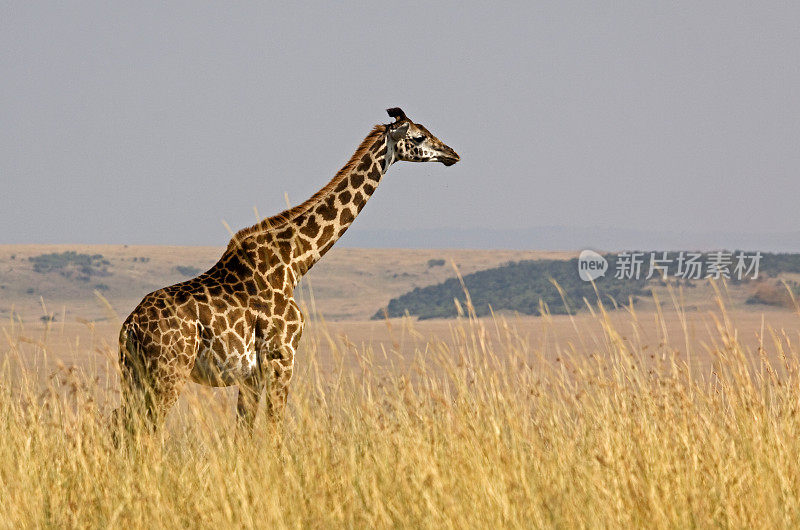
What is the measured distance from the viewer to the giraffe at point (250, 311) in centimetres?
639

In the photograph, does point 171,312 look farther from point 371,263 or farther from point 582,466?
point 371,263

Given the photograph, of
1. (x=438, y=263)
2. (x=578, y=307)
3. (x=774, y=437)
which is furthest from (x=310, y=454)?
(x=438, y=263)

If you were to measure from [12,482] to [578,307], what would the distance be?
1794 inches

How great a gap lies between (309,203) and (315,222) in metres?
0.17

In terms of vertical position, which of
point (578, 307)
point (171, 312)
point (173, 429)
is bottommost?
point (578, 307)

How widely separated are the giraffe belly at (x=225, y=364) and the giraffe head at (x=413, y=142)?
2061 mm

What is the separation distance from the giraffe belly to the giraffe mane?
831mm

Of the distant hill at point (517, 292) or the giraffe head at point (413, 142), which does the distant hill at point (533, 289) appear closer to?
the distant hill at point (517, 292)

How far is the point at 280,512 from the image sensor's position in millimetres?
4445

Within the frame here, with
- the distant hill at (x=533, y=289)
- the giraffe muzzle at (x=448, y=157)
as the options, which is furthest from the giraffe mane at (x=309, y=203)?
the distant hill at (x=533, y=289)

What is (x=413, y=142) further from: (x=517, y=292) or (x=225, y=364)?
(x=517, y=292)

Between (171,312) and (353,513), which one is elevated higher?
(171,312)

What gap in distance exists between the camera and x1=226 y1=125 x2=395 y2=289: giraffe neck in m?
7.06

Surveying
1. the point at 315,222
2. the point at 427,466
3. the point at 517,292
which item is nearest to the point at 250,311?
the point at 315,222
